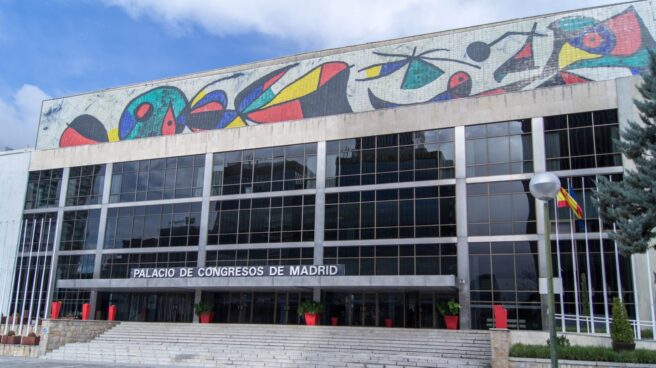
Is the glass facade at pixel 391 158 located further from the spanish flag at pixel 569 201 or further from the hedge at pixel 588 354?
the hedge at pixel 588 354

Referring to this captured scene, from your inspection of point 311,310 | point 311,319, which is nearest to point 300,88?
point 311,310

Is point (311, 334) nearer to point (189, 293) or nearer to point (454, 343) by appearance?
point (454, 343)

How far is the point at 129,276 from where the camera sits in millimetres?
43719

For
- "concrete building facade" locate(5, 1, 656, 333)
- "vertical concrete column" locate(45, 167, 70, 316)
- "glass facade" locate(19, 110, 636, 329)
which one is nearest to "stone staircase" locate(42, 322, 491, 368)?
"concrete building facade" locate(5, 1, 656, 333)

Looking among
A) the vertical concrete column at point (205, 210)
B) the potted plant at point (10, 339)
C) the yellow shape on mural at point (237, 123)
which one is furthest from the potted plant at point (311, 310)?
the potted plant at point (10, 339)

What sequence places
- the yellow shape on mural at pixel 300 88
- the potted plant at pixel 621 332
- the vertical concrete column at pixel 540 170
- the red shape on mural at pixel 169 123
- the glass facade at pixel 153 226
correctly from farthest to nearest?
1. the red shape on mural at pixel 169 123
2. the yellow shape on mural at pixel 300 88
3. the glass facade at pixel 153 226
4. the vertical concrete column at pixel 540 170
5. the potted plant at pixel 621 332

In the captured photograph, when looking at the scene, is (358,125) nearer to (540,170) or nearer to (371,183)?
(371,183)

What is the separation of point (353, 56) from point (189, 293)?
19.7 m

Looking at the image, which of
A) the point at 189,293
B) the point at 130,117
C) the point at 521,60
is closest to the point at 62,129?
the point at 130,117

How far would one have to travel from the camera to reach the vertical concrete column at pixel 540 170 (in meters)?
32.6

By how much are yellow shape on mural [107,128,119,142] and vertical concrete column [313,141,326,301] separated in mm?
18886

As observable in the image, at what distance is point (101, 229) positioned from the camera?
45.9 m

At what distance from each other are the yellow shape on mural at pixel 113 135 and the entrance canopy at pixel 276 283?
1282 cm

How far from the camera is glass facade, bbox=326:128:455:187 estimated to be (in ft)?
122
